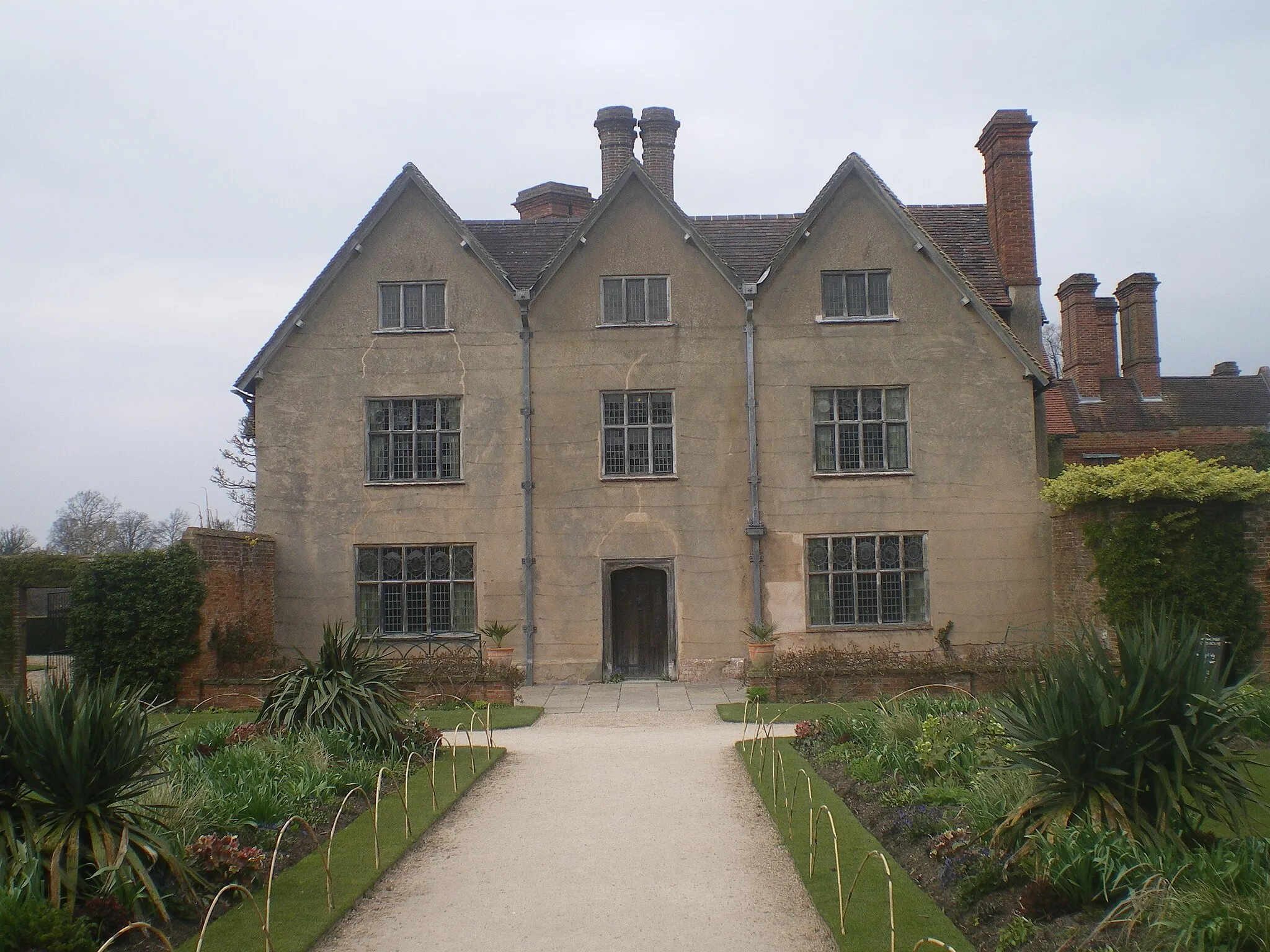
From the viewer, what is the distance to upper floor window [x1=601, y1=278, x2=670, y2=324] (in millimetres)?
22078

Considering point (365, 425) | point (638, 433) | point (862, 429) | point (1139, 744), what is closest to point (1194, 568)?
point (862, 429)

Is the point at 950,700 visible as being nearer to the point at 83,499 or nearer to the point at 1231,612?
the point at 1231,612

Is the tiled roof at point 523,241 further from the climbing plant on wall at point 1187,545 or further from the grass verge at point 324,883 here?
the grass verge at point 324,883

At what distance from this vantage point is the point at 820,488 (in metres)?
21.7

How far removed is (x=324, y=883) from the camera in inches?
311

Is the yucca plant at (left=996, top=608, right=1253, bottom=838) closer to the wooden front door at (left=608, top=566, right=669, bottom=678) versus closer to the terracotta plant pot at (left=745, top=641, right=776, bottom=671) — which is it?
the terracotta plant pot at (left=745, top=641, right=776, bottom=671)

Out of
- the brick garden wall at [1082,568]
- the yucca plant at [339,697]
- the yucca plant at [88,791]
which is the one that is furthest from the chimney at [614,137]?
the yucca plant at [88,791]

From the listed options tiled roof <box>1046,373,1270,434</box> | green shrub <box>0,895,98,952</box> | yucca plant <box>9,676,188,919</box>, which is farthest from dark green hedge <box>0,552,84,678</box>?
tiled roof <box>1046,373,1270,434</box>

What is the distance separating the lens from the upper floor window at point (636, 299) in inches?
869

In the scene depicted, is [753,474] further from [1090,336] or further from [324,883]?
[1090,336]

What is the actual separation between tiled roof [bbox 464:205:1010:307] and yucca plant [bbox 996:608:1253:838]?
52.9 ft

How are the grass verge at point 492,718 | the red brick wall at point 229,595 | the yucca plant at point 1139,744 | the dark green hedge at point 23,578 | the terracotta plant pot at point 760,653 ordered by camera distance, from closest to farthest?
the yucca plant at point 1139,744
the grass verge at point 492,718
the red brick wall at point 229,595
the dark green hedge at point 23,578
the terracotta plant pot at point 760,653

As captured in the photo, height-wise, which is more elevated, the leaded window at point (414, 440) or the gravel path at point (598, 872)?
the leaded window at point (414, 440)

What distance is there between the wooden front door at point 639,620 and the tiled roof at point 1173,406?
19503mm
